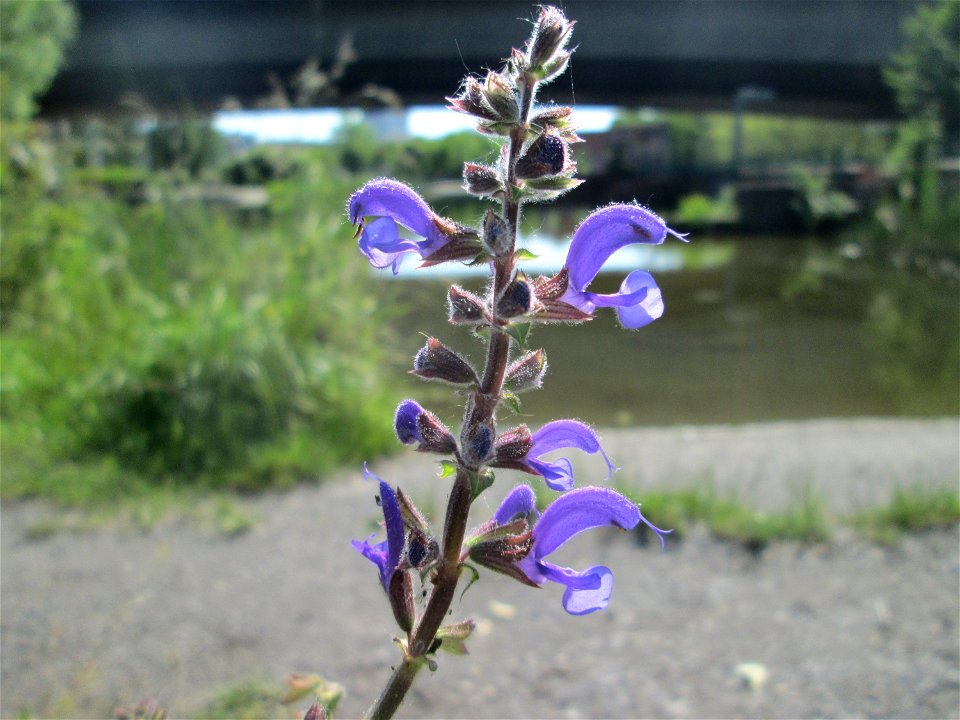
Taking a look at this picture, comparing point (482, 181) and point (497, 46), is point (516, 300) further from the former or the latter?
point (497, 46)

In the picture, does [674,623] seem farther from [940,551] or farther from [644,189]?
[644,189]

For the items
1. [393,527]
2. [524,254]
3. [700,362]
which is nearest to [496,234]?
[524,254]

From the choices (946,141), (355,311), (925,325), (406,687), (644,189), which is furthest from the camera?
(644,189)

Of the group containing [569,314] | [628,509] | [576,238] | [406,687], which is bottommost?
[406,687]

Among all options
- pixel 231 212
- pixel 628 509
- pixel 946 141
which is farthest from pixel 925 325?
pixel 628 509

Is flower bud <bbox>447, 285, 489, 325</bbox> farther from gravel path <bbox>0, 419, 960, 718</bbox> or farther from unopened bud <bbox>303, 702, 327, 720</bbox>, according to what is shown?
gravel path <bbox>0, 419, 960, 718</bbox>

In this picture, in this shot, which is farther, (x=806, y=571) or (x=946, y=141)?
(x=946, y=141)
